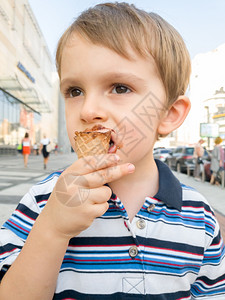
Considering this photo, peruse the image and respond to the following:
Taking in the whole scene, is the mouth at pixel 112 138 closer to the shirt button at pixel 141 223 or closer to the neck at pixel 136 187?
the neck at pixel 136 187

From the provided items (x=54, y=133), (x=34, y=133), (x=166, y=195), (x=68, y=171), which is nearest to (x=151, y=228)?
(x=166, y=195)

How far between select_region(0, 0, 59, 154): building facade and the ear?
21.7 metres

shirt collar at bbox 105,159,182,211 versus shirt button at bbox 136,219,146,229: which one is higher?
shirt collar at bbox 105,159,182,211

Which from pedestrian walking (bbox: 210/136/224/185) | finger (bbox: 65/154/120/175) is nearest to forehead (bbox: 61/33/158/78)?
finger (bbox: 65/154/120/175)

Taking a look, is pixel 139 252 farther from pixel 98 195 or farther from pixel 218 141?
pixel 218 141

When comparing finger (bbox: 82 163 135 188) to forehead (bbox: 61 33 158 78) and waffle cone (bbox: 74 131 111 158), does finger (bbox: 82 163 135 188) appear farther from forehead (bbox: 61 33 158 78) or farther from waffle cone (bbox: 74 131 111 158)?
forehead (bbox: 61 33 158 78)

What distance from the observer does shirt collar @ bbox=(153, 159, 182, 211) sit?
47.1 inches

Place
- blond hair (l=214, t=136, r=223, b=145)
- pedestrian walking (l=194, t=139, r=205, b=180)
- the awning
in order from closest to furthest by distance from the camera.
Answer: blond hair (l=214, t=136, r=223, b=145) → pedestrian walking (l=194, t=139, r=205, b=180) → the awning

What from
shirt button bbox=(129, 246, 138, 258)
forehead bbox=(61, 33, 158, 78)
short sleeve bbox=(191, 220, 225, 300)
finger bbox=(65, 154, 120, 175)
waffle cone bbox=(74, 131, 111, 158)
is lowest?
short sleeve bbox=(191, 220, 225, 300)

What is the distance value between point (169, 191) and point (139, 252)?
0.34 m

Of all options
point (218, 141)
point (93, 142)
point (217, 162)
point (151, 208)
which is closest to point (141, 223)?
point (151, 208)

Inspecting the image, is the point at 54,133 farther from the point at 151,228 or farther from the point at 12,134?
the point at 151,228

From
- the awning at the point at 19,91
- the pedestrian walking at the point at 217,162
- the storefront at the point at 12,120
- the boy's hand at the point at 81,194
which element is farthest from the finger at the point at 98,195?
the storefront at the point at 12,120

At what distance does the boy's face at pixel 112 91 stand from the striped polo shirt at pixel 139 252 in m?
0.32
